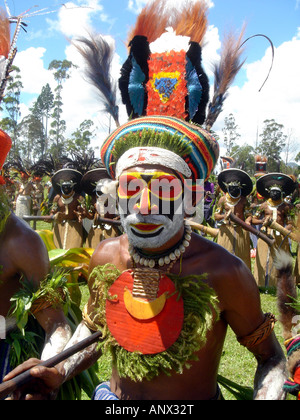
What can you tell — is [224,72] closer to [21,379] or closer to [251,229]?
[21,379]

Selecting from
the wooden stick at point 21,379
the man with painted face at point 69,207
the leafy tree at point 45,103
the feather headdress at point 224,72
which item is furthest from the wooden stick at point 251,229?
the leafy tree at point 45,103

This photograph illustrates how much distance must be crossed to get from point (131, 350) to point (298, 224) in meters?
1.09

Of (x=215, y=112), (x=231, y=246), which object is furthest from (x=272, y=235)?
(x=215, y=112)

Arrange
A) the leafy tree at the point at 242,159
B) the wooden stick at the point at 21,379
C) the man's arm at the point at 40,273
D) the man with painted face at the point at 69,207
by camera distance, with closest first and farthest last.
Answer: the wooden stick at the point at 21,379 → the man's arm at the point at 40,273 → the man with painted face at the point at 69,207 → the leafy tree at the point at 242,159

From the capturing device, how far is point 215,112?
7.84ft

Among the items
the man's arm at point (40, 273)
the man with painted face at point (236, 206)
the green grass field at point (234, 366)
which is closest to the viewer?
the man's arm at point (40, 273)

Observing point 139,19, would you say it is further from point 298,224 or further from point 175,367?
point 175,367

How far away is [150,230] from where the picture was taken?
1849 millimetres

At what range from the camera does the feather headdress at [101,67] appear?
250 cm

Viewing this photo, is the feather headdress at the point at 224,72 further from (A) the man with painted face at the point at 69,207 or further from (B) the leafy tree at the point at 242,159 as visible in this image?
(B) the leafy tree at the point at 242,159

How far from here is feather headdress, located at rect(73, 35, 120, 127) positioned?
2.50 m

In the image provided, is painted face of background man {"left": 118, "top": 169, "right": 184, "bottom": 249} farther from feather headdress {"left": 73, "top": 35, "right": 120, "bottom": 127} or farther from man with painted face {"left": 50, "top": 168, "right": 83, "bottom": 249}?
man with painted face {"left": 50, "top": 168, "right": 83, "bottom": 249}
